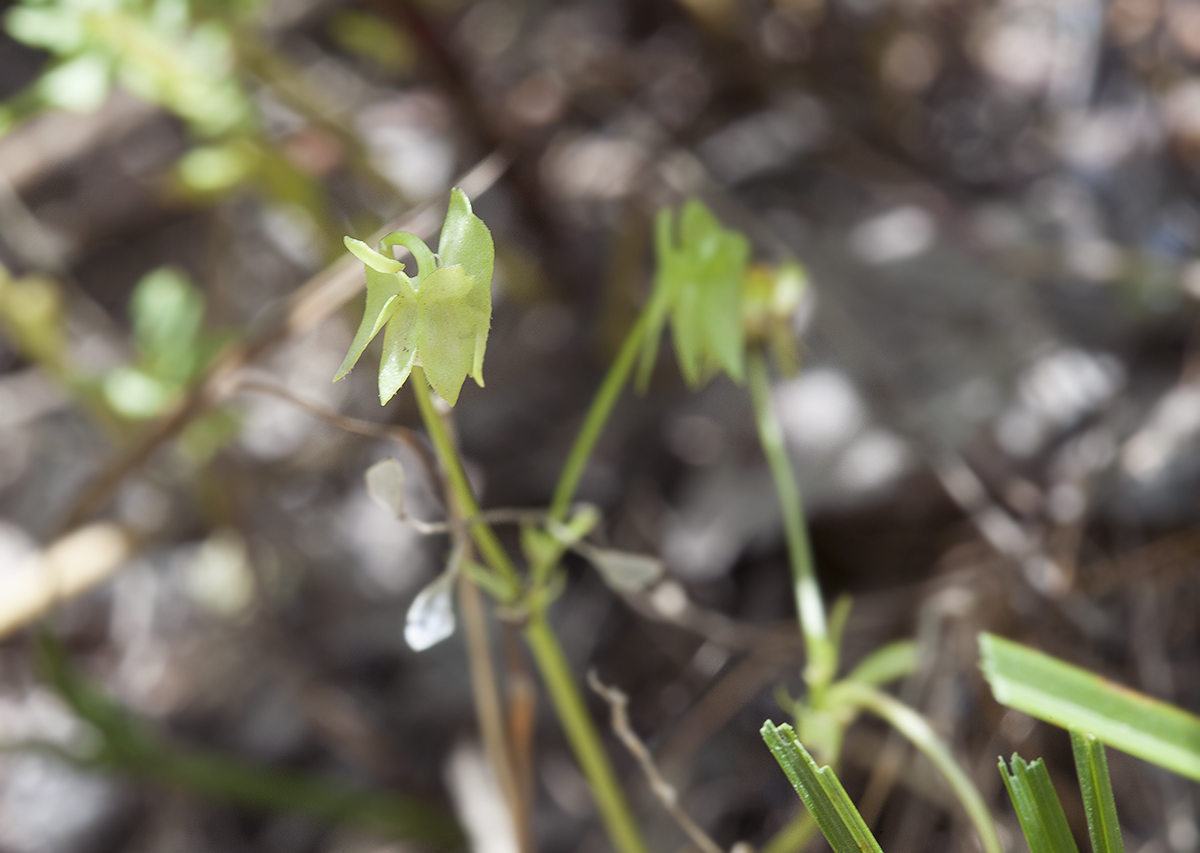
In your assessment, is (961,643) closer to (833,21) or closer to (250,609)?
(250,609)

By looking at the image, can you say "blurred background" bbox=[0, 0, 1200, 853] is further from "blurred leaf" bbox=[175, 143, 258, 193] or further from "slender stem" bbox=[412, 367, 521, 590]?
"slender stem" bbox=[412, 367, 521, 590]

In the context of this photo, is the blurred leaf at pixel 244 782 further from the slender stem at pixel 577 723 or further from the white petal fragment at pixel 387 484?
the white petal fragment at pixel 387 484

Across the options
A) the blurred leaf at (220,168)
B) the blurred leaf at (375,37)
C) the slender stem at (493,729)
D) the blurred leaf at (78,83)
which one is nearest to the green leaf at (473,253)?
the slender stem at (493,729)

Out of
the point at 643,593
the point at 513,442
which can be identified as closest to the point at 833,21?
the point at 513,442

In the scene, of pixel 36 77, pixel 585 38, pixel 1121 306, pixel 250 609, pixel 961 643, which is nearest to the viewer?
pixel 961 643

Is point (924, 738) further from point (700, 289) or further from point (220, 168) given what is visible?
point (220, 168)

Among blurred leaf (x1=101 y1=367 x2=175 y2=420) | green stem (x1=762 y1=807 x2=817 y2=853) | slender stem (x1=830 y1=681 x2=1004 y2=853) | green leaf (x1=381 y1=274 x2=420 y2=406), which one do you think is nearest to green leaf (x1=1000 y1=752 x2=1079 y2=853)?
slender stem (x1=830 y1=681 x2=1004 y2=853)
